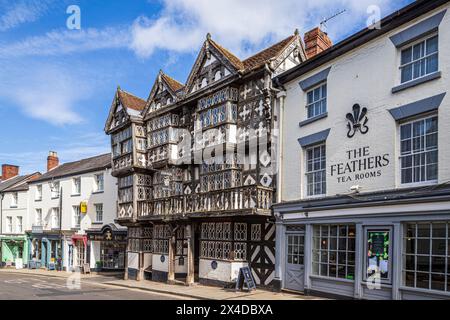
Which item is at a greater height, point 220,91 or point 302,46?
point 302,46

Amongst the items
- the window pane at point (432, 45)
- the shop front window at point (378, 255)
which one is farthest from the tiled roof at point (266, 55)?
the shop front window at point (378, 255)

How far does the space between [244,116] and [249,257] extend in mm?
5622

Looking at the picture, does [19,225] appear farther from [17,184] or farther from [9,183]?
[9,183]

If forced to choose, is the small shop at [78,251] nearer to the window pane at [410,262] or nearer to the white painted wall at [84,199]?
the white painted wall at [84,199]

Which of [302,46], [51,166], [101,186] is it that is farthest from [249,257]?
[51,166]

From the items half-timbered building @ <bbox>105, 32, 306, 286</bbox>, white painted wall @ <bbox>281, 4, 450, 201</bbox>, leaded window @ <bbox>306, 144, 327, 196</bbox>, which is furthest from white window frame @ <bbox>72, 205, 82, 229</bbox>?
leaded window @ <bbox>306, 144, 327, 196</bbox>

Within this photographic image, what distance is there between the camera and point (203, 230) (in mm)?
19219

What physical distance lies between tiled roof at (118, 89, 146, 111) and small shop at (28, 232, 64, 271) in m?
Result: 13.7

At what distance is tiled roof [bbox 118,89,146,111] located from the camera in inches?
952

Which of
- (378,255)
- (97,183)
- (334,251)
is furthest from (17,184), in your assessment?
(378,255)

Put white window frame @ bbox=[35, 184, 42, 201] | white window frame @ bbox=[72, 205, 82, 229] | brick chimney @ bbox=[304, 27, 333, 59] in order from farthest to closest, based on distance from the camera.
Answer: white window frame @ bbox=[35, 184, 42, 201] → white window frame @ bbox=[72, 205, 82, 229] → brick chimney @ bbox=[304, 27, 333, 59]

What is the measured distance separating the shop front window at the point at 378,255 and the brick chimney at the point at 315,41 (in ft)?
29.2

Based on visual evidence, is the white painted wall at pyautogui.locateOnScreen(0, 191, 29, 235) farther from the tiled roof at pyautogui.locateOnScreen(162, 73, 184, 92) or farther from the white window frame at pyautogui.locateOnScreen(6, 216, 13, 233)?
the tiled roof at pyautogui.locateOnScreen(162, 73, 184, 92)
